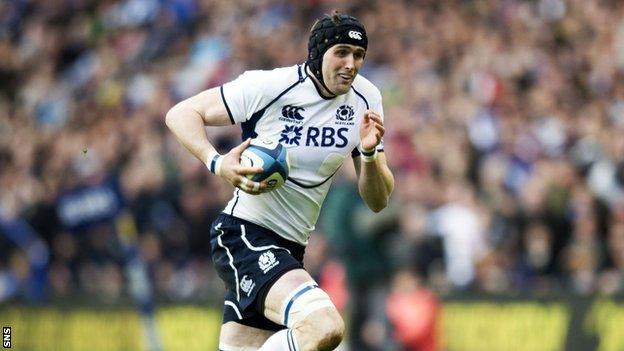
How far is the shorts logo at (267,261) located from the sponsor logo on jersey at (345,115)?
2.87 ft

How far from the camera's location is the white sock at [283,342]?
7609mm

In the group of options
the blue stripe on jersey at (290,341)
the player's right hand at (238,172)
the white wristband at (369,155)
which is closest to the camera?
the player's right hand at (238,172)

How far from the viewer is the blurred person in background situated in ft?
25.6

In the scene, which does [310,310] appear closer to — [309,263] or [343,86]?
[343,86]

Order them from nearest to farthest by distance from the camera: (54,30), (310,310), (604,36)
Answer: (310,310) → (604,36) → (54,30)

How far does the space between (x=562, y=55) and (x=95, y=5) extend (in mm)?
10395

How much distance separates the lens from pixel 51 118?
A: 2131 centimetres

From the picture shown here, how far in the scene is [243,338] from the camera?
8.51m

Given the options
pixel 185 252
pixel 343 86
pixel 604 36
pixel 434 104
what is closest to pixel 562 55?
pixel 604 36

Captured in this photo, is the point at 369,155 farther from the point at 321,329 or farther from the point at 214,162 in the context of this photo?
the point at 321,329

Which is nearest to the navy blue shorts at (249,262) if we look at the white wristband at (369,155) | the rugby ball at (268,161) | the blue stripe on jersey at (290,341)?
the blue stripe on jersey at (290,341)

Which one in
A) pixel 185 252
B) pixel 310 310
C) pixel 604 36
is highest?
pixel 604 36

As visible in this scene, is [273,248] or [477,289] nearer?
[273,248]

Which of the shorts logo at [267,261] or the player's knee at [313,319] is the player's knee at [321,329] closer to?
the player's knee at [313,319]
